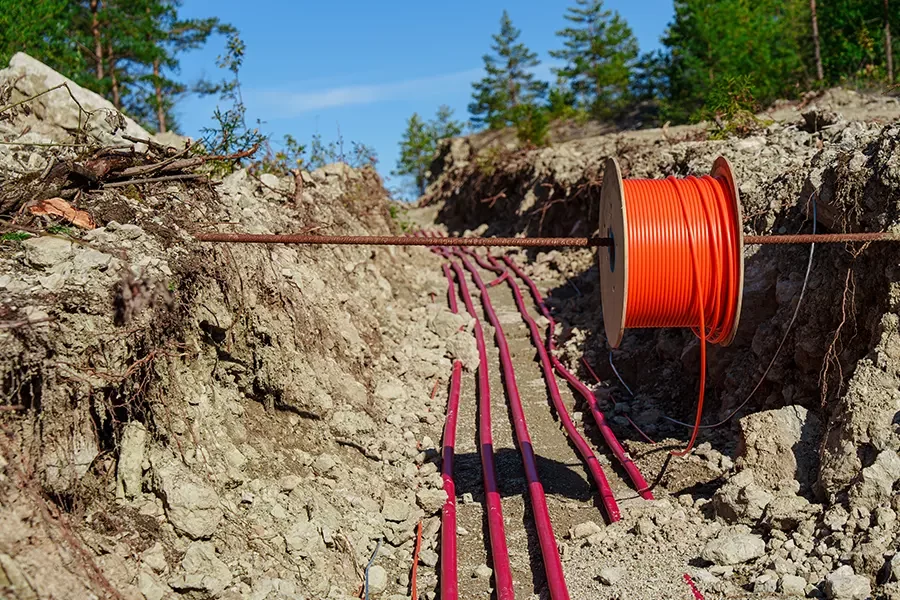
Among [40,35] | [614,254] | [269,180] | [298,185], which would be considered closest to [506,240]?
[614,254]

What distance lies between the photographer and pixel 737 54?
27766mm

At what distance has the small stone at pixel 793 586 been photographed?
469 cm

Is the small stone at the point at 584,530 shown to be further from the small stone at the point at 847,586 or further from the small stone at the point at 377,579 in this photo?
the small stone at the point at 847,586

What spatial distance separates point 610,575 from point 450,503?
1.68 meters

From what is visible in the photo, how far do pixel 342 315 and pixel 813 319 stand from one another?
200 inches

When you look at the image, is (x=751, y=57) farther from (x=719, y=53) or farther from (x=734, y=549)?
(x=734, y=549)

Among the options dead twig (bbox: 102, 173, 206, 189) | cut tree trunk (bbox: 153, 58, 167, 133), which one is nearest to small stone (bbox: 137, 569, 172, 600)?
dead twig (bbox: 102, 173, 206, 189)

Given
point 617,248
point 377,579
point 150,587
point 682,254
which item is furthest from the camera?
point 617,248

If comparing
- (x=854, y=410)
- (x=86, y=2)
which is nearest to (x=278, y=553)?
(x=854, y=410)

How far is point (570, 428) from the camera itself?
26.6 ft

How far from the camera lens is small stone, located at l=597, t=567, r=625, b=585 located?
5.26 meters

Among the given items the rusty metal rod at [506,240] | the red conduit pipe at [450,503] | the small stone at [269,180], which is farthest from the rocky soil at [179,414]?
the small stone at [269,180]

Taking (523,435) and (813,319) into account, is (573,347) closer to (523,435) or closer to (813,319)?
(523,435)

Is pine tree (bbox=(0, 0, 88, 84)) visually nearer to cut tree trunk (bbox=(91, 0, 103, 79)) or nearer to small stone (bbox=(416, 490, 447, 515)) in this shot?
cut tree trunk (bbox=(91, 0, 103, 79))
